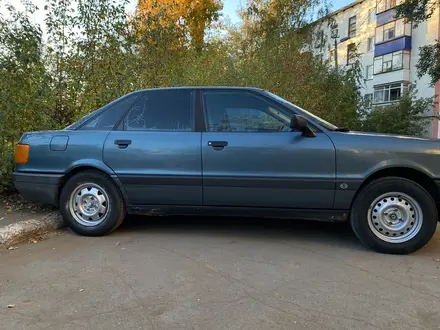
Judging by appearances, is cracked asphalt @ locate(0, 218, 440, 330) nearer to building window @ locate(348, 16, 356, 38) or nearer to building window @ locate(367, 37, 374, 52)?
building window @ locate(367, 37, 374, 52)

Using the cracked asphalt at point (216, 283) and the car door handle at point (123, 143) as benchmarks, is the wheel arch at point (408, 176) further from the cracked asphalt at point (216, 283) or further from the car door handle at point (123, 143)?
the car door handle at point (123, 143)

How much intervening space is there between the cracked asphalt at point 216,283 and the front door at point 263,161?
1.83 feet

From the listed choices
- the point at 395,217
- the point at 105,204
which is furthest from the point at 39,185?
the point at 395,217

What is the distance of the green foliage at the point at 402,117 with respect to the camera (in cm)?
1798

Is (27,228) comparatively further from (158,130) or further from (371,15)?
(371,15)

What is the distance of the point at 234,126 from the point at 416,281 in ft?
7.71

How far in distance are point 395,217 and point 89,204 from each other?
345 cm

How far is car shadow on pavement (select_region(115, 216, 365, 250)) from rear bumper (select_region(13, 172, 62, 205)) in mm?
904

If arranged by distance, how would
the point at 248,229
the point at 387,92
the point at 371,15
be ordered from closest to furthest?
the point at 248,229, the point at 387,92, the point at 371,15

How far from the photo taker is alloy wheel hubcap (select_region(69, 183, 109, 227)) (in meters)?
4.46

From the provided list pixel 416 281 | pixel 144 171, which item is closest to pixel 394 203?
pixel 416 281

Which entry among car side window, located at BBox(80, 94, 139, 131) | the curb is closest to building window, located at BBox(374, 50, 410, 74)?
car side window, located at BBox(80, 94, 139, 131)

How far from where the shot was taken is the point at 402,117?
18828 millimetres

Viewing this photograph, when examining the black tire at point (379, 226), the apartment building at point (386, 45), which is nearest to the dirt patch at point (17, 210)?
the black tire at point (379, 226)
